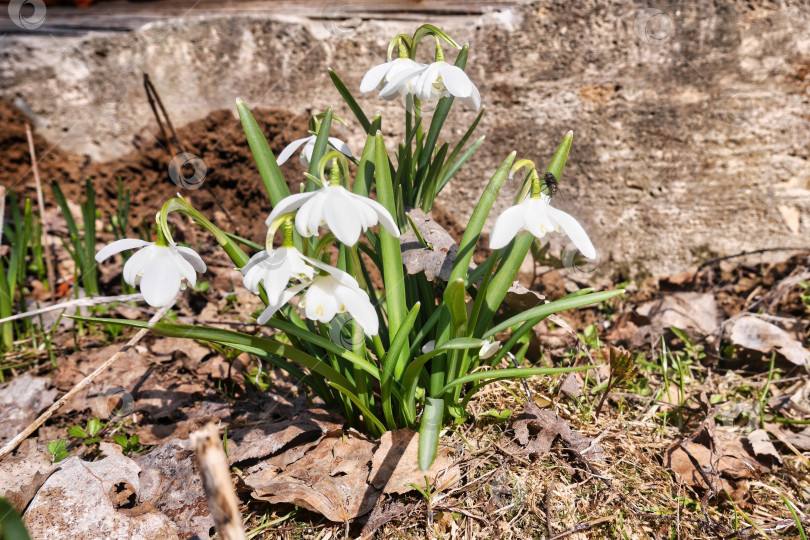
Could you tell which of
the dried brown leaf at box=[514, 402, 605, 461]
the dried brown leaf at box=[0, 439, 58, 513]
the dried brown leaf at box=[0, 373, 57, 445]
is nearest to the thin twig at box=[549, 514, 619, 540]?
the dried brown leaf at box=[514, 402, 605, 461]

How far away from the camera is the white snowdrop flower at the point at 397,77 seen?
4.10ft

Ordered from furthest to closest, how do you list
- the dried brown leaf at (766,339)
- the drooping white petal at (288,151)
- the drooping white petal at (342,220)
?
1. the dried brown leaf at (766,339)
2. the drooping white petal at (288,151)
3. the drooping white petal at (342,220)

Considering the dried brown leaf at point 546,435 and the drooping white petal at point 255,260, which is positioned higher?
the drooping white petal at point 255,260

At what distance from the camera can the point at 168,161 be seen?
2.82 m

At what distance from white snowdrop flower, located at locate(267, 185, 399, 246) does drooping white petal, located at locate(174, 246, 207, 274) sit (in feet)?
0.78

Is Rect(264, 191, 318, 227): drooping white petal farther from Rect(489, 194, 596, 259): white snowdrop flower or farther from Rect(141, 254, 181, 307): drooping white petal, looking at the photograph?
Rect(489, 194, 596, 259): white snowdrop flower

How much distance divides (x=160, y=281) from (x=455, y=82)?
764 millimetres

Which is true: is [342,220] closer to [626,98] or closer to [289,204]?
[289,204]

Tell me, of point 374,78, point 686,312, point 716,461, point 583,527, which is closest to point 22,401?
point 374,78

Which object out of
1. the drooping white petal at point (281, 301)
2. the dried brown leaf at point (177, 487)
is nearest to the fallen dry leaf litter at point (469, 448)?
the dried brown leaf at point (177, 487)

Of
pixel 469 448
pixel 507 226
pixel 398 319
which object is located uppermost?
pixel 507 226

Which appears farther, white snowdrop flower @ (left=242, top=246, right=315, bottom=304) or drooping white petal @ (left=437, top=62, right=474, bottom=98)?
drooping white petal @ (left=437, top=62, right=474, bottom=98)

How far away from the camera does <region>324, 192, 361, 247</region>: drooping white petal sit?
0.94 m

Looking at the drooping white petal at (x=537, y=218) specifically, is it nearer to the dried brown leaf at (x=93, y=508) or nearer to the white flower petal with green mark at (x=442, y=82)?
the white flower petal with green mark at (x=442, y=82)
